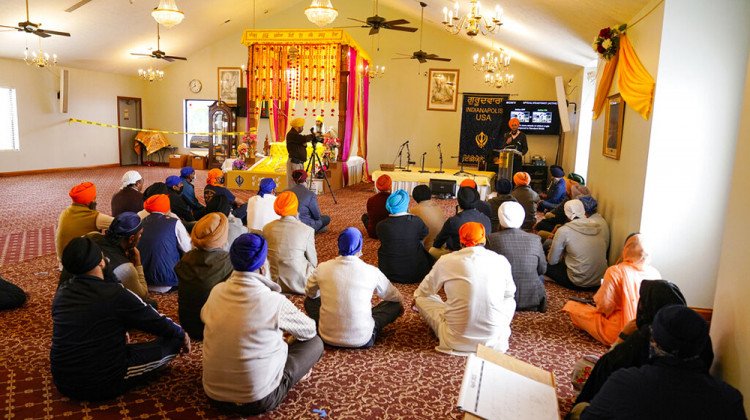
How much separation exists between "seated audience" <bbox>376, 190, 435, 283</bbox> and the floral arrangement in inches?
116

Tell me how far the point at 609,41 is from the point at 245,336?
506 cm

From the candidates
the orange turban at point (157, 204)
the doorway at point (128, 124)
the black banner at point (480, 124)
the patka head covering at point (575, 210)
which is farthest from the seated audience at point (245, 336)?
the doorway at point (128, 124)

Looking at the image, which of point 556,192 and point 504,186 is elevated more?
point 504,186

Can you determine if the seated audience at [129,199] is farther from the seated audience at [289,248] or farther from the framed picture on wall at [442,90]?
the framed picture on wall at [442,90]

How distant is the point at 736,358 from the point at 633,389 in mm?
715

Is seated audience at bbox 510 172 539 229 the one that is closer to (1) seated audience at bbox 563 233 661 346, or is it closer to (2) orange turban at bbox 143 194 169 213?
(1) seated audience at bbox 563 233 661 346

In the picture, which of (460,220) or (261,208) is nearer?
(460,220)

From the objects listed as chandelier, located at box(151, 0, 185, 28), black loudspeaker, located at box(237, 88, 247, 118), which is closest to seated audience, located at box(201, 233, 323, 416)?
chandelier, located at box(151, 0, 185, 28)

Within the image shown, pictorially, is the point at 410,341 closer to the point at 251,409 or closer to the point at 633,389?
the point at 251,409

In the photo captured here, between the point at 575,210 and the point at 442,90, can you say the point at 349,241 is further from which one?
the point at 442,90

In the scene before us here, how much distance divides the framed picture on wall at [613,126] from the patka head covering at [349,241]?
3.57 metres

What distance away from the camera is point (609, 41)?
5.51m

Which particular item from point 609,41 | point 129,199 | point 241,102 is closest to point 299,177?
point 129,199

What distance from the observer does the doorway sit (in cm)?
1535
